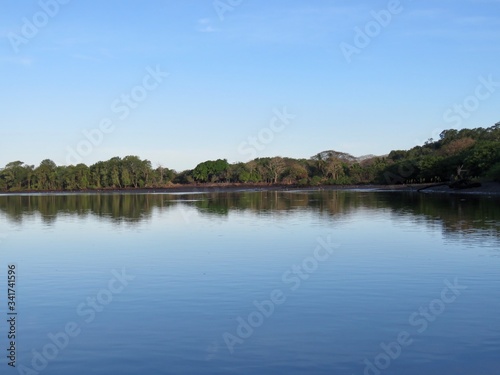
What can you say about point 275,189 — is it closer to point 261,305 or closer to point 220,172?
point 220,172

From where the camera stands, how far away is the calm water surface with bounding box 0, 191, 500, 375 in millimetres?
8023

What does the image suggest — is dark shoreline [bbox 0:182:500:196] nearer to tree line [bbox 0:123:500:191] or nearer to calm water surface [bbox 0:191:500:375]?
tree line [bbox 0:123:500:191]

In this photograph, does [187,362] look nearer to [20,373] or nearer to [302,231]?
[20,373]

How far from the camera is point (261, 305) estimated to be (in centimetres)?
1098

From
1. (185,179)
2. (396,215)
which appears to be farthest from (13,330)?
(185,179)

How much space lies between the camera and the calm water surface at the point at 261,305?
8023 mm

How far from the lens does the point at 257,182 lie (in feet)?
390

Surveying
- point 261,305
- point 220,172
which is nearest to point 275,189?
point 220,172

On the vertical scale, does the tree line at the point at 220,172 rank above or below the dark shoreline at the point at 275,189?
above

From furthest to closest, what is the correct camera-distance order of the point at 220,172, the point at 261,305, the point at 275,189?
the point at 220,172 → the point at 275,189 → the point at 261,305

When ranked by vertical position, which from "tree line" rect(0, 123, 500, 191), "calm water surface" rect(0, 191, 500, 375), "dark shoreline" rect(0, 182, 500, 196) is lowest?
"calm water surface" rect(0, 191, 500, 375)

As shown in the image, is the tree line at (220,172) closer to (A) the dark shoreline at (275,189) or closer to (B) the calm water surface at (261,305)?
(A) the dark shoreline at (275,189)

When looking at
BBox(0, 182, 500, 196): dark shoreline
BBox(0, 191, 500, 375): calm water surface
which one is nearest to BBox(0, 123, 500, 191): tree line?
BBox(0, 182, 500, 196): dark shoreline

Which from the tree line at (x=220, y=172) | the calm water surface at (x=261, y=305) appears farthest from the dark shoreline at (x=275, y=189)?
the calm water surface at (x=261, y=305)
